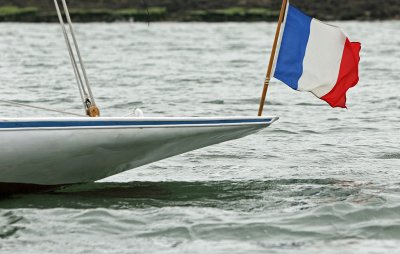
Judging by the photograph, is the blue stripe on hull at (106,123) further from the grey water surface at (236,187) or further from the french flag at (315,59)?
the grey water surface at (236,187)

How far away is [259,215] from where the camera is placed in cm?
1171

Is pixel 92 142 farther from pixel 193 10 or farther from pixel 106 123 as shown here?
pixel 193 10

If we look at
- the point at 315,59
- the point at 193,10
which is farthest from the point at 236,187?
the point at 193,10

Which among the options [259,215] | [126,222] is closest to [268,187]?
[259,215]

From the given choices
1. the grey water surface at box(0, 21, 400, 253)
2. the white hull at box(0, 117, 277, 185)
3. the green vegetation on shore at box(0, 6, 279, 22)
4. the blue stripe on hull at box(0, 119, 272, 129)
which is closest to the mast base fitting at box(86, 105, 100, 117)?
the white hull at box(0, 117, 277, 185)

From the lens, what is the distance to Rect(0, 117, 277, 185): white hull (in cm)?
1183

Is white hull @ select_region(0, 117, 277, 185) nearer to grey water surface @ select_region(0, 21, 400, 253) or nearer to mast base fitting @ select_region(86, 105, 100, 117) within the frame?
grey water surface @ select_region(0, 21, 400, 253)

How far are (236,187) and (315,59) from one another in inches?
82.3

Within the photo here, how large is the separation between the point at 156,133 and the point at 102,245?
6.68ft

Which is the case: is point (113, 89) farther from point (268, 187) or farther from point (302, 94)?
point (268, 187)

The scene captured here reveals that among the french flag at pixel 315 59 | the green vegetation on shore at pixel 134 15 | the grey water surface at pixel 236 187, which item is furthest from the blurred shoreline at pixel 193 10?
the french flag at pixel 315 59

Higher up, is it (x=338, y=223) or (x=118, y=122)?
(x=118, y=122)

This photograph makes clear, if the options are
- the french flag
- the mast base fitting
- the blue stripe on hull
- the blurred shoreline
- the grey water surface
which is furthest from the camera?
the blurred shoreline

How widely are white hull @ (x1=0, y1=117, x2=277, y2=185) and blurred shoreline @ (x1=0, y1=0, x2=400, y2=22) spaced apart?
2501 inches
